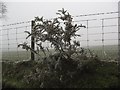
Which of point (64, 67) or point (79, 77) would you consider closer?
point (79, 77)

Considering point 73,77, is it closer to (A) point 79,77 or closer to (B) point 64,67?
(A) point 79,77

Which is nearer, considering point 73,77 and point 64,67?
point 73,77

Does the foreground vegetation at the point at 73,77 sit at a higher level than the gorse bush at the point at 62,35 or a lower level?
lower

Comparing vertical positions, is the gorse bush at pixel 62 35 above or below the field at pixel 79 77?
above

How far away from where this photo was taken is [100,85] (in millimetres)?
6578

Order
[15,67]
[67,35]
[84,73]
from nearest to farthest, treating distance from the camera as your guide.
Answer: [84,73] → [67,35] → [15,67]

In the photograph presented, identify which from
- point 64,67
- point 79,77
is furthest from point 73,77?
point 64,67

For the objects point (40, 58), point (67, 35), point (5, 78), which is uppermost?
point (67, 35)

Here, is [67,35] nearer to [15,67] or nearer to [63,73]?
[63,73]

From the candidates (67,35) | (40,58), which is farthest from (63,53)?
(40,58)

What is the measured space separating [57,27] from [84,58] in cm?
116

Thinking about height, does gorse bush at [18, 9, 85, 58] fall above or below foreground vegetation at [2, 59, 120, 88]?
above

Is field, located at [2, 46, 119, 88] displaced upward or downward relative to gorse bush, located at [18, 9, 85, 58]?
downward

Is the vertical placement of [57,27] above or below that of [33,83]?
above
